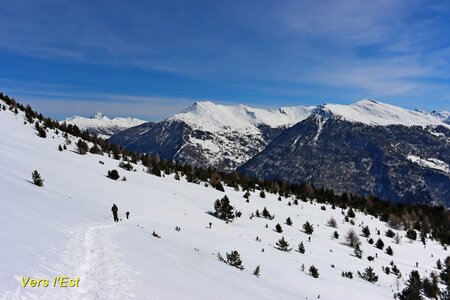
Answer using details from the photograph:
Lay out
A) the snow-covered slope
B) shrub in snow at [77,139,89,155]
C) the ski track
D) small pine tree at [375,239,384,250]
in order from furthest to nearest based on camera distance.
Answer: shrub in snow at [77,139,89,155] → small pine tree at [375,239,384,250] → the snow-covered slope → the ski track

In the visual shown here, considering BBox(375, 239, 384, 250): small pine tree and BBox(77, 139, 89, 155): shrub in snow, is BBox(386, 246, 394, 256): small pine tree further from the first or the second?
BBox(77, 139, 89, 155): shrub in snow

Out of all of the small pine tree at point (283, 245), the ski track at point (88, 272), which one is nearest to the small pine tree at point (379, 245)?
the small pine tree at point (283, 245)

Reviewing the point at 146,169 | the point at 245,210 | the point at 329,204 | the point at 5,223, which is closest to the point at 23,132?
the point at 146,169

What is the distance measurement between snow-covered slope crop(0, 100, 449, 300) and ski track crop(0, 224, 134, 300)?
0.12 ft

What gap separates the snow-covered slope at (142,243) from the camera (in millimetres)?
12281

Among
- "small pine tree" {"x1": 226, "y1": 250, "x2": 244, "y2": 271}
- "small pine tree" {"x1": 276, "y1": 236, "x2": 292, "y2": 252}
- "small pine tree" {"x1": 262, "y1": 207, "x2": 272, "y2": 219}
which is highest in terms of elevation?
"small pine tree" {"x1": 262, "y1": 207, "x2": 272, "y2": 219}

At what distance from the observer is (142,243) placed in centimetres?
1978

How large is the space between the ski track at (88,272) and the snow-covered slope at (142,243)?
4 cm

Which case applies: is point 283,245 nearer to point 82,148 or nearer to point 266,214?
point 266,214

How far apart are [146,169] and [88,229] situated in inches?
1593

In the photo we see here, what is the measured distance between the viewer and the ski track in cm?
981

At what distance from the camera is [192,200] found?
44.5 meters

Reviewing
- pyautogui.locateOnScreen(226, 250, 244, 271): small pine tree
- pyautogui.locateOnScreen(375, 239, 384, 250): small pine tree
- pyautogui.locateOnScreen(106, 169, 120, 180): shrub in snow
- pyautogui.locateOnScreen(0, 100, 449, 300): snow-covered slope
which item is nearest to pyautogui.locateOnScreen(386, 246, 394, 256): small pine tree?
pyautogui.locateOnScreen(0, 100, 449, 300): snow-covered slope

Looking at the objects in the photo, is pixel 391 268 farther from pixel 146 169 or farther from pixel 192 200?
pixel 146 169
